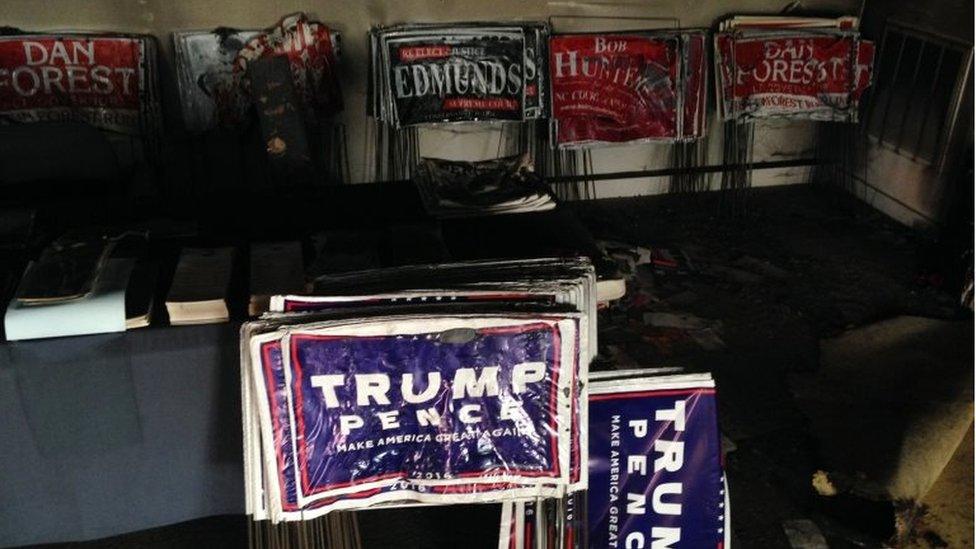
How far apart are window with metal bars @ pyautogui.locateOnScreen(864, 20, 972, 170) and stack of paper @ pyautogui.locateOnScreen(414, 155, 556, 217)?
3288mm

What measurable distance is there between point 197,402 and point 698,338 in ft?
8.55

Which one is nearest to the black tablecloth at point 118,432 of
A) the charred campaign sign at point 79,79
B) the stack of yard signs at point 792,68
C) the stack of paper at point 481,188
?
the stack of paper at point 481,188

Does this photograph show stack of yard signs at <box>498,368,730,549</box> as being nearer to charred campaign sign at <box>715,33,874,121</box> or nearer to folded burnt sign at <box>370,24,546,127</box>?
folded burnt sign at <box>370,24,546,127</box>

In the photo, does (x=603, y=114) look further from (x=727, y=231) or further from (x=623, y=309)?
(x=623, y=309)

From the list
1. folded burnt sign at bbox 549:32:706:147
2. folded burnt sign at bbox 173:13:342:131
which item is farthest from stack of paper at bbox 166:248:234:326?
folded burnt sign at bbox 549:32:706:147

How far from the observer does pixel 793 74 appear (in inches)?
211

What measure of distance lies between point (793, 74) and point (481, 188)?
3.32 m

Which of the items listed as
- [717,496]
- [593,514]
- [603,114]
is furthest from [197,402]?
[603,114]

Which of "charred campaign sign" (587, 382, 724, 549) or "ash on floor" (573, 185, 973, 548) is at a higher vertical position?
"charred campaign sign" (587, 382, 724, 549)

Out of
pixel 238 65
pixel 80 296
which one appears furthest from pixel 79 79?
pixel 80 296

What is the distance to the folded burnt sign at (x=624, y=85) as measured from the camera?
207 inches

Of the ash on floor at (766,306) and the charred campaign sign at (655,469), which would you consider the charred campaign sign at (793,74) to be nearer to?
the ash on floor at (766,306)

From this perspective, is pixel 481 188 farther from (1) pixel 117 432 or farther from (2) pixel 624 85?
(2) pixel 624 85

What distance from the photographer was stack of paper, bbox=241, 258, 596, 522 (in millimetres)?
1729
